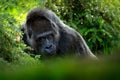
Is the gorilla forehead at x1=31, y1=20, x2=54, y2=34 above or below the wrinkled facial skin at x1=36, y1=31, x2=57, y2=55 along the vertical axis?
above

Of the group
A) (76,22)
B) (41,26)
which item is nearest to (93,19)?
(76,22)

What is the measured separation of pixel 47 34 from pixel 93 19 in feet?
10.9

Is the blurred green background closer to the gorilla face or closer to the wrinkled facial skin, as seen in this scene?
the gorilla face

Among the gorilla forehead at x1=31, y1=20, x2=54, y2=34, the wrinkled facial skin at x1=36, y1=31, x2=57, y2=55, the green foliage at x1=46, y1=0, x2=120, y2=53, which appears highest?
the green foliage at x1=46, y1=0, x2=120, y2=53

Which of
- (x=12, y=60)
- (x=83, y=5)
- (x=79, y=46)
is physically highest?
(x=83, y=5)

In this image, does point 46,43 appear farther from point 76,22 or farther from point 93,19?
point 93,19

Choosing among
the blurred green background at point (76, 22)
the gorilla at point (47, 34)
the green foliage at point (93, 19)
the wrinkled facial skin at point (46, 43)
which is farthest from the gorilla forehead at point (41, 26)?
the green foliage at point (93, 19)

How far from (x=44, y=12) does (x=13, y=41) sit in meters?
3.30

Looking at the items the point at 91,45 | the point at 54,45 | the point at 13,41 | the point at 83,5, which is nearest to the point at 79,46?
the point at 54,45

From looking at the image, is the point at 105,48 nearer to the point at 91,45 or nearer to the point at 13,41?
the point at 91,45

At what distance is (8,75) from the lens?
99 cm

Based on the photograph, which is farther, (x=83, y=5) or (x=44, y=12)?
(x=83, y=5)

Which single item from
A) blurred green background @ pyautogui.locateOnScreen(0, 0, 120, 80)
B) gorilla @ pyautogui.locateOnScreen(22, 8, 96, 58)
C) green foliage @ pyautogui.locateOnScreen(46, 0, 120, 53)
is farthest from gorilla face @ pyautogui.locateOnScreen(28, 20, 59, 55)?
green foliage @ pyautogui.locateOnScreen(46, 0, 120, 53)

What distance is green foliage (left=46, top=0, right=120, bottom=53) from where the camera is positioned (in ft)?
33.8
